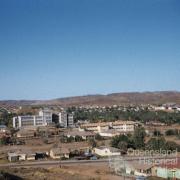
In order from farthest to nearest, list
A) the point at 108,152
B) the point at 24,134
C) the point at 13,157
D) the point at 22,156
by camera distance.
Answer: the point at 24,134, the point at 108,152, the point at 22,156, the point at 13,157

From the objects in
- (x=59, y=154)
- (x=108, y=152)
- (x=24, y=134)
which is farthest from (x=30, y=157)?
(x=24, y=134)

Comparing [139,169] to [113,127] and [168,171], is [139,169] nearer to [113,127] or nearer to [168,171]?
[168,171]

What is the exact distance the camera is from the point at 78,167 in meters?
32.0

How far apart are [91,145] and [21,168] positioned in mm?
15895

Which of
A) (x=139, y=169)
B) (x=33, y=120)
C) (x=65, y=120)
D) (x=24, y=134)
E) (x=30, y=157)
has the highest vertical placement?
(x=33, y=120)

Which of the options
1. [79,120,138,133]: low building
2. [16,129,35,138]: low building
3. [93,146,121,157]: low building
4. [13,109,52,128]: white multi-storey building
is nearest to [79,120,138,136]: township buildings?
[79,120,138,133]: low building

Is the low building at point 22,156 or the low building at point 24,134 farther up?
the low building at point 24,134

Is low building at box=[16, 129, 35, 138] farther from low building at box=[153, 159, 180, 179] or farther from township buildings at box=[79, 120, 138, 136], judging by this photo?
low building at box=[153, 159, 180, 179]

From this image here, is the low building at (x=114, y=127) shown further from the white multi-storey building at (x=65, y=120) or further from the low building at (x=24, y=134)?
the white multi-storey building at (x=65, y=120)

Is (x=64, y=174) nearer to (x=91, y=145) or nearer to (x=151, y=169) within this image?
(x=151, y=169)

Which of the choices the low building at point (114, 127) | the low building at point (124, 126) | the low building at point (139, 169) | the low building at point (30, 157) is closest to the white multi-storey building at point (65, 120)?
the low building at point (114, 127)

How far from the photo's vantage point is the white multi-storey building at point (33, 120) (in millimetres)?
74562

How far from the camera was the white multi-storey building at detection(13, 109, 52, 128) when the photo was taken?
245 ft

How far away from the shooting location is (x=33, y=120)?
2995 inches
